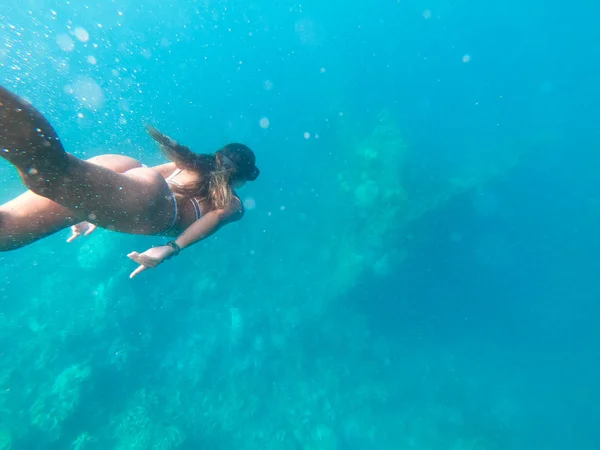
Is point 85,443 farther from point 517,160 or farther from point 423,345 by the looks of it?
point 517,160

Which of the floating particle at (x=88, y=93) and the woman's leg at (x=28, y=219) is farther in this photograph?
the floating particle at (x=88, y=93)

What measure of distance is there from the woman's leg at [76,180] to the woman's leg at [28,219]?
0.37 meters

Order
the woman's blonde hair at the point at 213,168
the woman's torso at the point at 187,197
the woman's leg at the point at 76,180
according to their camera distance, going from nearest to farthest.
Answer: the woman's leg at the point at 76,180
the woman's blonde hair at the point at 213,168
the woman's torso at the point at 187,197

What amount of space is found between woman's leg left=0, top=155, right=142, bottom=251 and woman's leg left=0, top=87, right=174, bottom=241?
0.37 m

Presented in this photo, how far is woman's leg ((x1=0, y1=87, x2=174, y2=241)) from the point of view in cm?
179

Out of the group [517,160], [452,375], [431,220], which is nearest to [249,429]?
[452,375]

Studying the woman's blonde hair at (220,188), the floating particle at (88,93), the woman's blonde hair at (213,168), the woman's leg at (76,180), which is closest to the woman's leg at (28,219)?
the woman's leg at (76,180)

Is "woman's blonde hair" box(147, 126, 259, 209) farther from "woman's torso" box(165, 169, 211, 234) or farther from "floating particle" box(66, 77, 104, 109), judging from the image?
"floating particle" box(66, 77, 104, 109)

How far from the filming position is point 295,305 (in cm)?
1694

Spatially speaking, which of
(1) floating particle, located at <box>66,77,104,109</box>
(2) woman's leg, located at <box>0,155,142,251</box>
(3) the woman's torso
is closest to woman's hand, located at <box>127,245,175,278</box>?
(3) the woman's torso

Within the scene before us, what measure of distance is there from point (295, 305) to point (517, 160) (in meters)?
18.2

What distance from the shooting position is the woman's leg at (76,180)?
1.79 m

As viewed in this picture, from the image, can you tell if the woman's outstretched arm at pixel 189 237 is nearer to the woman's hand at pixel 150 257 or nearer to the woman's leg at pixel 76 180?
the woman's hand at pixel 150 257

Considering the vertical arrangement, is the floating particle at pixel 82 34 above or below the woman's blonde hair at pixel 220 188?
above
